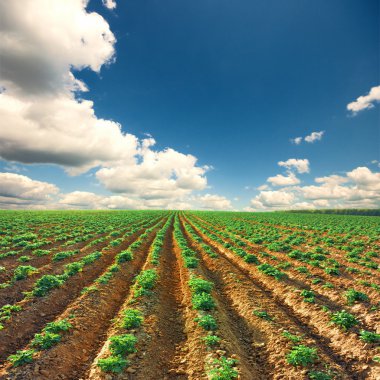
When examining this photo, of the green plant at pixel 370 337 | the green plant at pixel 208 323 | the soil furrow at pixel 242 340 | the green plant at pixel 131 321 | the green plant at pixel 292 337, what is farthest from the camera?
the green plant at pixel 131 321

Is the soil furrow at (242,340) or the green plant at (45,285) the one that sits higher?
the green plant at (45,285)

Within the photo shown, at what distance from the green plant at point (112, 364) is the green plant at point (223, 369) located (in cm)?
270

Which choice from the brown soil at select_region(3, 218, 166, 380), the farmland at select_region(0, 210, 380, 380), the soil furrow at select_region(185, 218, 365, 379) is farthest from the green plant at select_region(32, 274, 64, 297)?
the soil furrow at select_region(185, 218, 365, 379)

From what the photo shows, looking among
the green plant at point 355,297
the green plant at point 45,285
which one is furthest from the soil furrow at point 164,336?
the green plant at point 355,297

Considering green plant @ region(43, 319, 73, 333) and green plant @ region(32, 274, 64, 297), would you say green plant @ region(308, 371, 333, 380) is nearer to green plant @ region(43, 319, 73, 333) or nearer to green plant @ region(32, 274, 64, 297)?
green plant @ region(43, 319, 73, 333)

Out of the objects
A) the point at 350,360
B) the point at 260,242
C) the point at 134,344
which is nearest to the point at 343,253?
the point at 260,242

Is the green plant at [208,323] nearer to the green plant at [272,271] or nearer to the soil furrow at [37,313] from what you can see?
the soil furrow at [37,313]

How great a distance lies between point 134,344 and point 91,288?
5981mm

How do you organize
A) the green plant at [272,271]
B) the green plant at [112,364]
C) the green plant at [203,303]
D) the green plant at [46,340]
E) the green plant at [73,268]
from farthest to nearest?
the green plant at [272,271] < the green plant at [73,268] < the green plant at [203,303] < the green plant at [46,340] < the green plant at [112,364]

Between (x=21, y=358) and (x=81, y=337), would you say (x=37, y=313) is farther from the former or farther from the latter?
(x=21, y=358)

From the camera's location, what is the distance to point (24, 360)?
7852 millimetres

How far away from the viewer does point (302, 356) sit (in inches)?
325

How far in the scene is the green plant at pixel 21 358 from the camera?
7.76 m

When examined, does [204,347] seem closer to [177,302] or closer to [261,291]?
[177,302]
